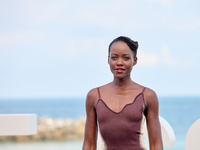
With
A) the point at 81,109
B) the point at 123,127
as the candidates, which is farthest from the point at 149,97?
the point at 81,109

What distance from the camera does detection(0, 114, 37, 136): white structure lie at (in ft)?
17.1

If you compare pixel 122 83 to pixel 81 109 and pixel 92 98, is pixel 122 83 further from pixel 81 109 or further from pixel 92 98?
pixel 81 109

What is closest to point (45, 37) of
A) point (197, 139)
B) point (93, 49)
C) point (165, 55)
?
point (93, 49)

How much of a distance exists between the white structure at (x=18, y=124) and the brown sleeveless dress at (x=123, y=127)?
2740 millimetres

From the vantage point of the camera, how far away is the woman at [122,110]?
2541mm

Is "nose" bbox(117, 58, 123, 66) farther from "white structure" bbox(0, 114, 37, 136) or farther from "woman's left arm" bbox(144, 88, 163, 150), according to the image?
"white structure" bbox(0, 114, 37, 136)

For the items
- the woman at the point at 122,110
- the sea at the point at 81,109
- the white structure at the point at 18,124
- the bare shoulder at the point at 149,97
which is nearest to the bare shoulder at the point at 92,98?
the woman at the point at 122,110

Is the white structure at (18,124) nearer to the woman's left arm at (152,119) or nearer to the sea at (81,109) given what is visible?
the woman's left arm at (152,119)

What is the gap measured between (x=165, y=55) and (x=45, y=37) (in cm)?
970

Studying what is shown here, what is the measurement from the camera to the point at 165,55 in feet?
114

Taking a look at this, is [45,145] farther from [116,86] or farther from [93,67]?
[93,67]

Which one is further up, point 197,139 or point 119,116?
point 119,116

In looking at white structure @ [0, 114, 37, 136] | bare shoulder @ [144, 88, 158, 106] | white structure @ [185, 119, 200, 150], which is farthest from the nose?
white structure @ [0, 114, 37, 136]

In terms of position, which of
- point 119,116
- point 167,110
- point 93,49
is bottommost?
point 167,110
